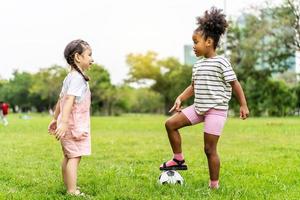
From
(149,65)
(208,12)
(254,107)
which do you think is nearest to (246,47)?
(254,107)

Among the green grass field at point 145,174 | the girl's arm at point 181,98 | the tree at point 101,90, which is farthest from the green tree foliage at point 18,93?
the girl's arm at point 181,98

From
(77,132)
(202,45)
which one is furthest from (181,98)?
(77,132)

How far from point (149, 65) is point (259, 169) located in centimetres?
6175

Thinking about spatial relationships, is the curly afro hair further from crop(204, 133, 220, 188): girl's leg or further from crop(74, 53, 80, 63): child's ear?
crop(74, 53, 80, 63): child's ear

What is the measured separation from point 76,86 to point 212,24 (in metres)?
1.58

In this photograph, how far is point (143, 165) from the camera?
25.6 ft

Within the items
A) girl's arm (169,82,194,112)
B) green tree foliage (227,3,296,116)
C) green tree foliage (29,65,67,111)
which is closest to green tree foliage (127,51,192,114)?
green tree foliage (29,65,67,111)

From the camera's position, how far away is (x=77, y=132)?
5086 millimetres

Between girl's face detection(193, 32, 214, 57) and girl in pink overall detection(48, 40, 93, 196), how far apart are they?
3.81ft

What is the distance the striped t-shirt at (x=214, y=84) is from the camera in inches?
210

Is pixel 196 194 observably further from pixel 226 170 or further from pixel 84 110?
pixel 226 170

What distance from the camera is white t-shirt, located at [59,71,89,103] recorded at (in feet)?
16.6

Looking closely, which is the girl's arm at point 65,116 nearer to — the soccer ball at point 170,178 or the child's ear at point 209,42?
the soccer ball at point 170,178

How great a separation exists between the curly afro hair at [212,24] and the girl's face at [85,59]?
1198 millimetres
